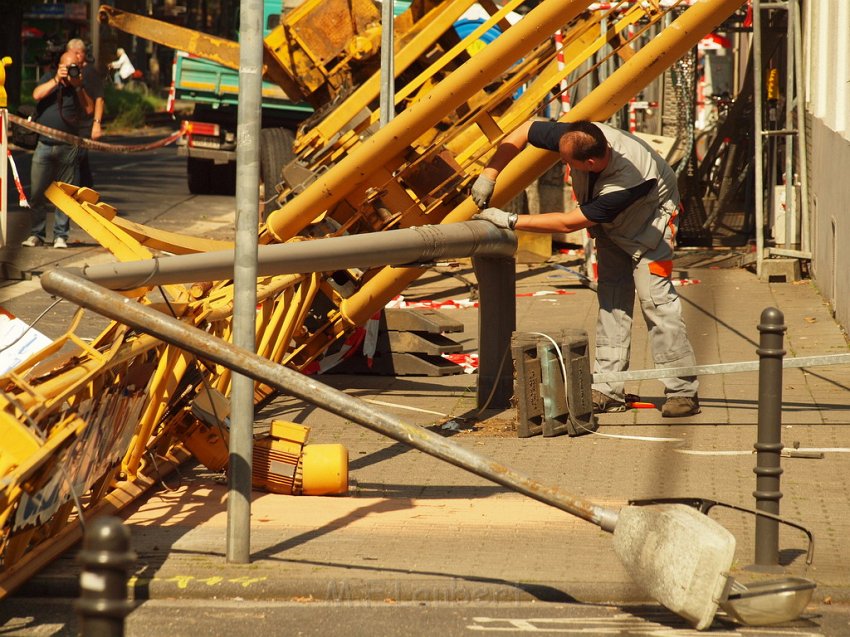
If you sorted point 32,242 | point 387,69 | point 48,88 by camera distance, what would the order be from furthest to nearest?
point 48,88 < point 32,242 < point 387,69

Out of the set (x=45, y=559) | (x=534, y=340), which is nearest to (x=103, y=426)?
(x=45, y=559)

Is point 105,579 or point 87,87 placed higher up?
point 87,87

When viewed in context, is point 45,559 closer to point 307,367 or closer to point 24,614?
point 24,614

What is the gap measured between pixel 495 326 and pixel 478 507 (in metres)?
2.23

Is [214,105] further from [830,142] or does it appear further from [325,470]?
[325,470]

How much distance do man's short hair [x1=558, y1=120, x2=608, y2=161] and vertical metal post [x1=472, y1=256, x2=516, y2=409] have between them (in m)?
0.87

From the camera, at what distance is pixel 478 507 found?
6.20 meters

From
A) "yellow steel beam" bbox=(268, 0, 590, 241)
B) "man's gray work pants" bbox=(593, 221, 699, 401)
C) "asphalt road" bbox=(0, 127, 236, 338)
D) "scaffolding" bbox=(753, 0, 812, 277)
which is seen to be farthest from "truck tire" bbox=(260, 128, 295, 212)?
"man's gray work pants" bbox=(593, 221, 699, 401)

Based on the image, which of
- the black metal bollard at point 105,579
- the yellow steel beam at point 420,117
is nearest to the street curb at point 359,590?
the black metal bollard at point 105,579

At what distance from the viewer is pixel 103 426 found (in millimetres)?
5441

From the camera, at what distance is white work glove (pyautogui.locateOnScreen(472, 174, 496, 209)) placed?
25.6 feet

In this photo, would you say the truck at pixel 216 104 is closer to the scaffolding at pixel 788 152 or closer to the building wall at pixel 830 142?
the scaffolding at pixel 788 152

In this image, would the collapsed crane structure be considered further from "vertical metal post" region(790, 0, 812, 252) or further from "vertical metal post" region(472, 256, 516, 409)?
"vertical metal post" region(790, 0, 812, 252)

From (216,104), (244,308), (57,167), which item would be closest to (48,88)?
(57,167)
